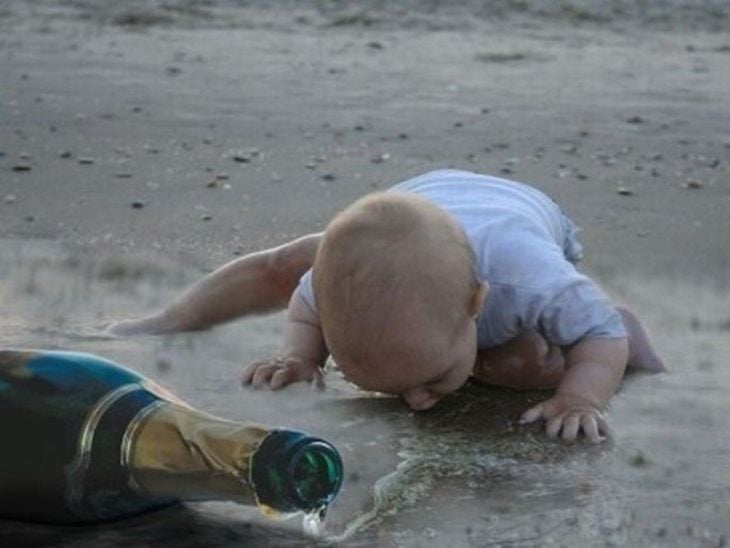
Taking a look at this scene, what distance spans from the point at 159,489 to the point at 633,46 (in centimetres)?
712

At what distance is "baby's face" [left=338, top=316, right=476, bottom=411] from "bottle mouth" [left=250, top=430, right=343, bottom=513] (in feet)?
2.08

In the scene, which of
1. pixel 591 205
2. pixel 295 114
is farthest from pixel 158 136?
pixel 591 205

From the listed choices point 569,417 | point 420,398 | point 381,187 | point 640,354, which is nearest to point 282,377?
point 420,398

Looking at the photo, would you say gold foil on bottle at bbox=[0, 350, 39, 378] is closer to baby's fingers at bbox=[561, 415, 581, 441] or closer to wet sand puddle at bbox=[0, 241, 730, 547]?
wet sand puddle at bbox=[0, 241, 730, 547]

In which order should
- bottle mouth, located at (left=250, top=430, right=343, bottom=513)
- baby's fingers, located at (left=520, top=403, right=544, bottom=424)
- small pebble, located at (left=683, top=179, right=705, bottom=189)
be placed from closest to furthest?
1. bottle mouth, located at (left=250, top=430, right=343, bottom=513)
2. baby's fingers, located at (left=520, top=403, right=544, bottom=424)
3. small pebble, located at (left=683, top=179, right=705, bottom=189)

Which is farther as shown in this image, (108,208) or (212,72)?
(212,72)

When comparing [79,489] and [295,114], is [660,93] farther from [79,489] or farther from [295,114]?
[79,489]

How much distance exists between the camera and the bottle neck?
10.6 ft

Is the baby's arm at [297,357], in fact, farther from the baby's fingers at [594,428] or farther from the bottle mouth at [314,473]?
the bottle mouth at [314,473]

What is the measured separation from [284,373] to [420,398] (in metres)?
0.37

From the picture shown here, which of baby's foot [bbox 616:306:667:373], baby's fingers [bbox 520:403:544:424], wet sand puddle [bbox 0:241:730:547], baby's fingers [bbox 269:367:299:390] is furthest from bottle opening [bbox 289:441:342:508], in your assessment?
baby's foot [bbox 616:306:667:373]

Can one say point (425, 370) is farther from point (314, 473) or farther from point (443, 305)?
point (314, 473)

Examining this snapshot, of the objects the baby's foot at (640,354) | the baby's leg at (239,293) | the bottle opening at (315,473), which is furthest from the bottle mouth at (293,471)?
the baby's leg at (239,293)

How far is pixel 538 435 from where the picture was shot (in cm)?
394
